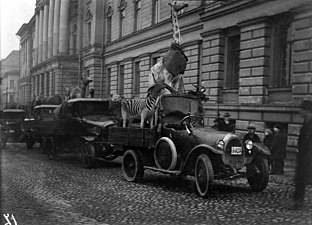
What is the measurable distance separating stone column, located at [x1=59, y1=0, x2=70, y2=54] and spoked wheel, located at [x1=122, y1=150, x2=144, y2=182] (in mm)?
2390

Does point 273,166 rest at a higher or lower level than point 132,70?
lower

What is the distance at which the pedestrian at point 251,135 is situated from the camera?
23.3ft

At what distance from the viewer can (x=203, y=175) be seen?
266 inches

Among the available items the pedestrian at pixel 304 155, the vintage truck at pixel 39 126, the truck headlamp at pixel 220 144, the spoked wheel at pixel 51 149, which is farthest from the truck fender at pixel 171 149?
the spoked wheel at pixel 51 149

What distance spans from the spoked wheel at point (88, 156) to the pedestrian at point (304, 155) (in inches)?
237

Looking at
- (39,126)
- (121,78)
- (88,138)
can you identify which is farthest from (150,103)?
(39,126)

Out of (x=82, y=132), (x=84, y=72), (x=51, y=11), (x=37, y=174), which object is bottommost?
(x=37, y=174)

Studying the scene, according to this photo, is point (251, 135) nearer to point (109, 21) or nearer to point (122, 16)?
point (122, 16)

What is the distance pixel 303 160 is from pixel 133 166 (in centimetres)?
397

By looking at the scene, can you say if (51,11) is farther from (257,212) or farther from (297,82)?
(257,212)

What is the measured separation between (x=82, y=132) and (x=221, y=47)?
20.8 ft

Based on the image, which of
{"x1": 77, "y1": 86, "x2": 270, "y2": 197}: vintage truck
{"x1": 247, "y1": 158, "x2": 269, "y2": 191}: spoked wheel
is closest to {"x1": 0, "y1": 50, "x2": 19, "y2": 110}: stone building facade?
{"x1": 77, "y1": 86, "x2": 270, "y2": 197}: vintage truck

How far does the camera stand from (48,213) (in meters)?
5.21

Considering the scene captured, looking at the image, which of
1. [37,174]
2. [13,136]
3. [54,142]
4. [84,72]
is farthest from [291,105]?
[13,136]
